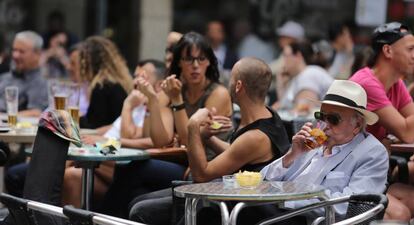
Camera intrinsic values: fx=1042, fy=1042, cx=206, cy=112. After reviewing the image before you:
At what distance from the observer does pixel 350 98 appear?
5.84 meters

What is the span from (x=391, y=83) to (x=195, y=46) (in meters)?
1.44

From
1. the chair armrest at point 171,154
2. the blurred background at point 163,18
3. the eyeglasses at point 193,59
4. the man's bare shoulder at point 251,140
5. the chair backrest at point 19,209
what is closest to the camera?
the chair backrest at point 19,209

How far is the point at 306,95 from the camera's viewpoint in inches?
431

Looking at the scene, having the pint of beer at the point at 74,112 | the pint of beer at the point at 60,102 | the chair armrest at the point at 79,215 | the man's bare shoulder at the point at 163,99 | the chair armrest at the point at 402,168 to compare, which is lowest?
the chair armrest at the point at 402,168

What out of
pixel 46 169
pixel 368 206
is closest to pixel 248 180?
pixel 368 206

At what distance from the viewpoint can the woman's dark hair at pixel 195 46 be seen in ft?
24.3

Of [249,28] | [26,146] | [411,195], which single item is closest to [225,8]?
[249,28]

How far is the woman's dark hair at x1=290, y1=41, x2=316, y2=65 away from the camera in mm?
11844

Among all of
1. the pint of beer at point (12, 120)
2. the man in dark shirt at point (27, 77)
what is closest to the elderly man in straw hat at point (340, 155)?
the pint of beer at point (12, 120)

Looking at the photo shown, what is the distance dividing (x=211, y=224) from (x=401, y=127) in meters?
1.40

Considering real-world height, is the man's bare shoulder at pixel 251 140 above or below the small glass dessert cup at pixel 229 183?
above

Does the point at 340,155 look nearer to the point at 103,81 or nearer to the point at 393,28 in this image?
the point at 393,28

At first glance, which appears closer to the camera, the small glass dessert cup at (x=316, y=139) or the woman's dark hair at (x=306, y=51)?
the small glass dessert cup at (x=316, y=139)

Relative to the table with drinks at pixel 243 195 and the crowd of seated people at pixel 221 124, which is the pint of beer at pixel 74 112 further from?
the table with drinks at pixel 243 195
